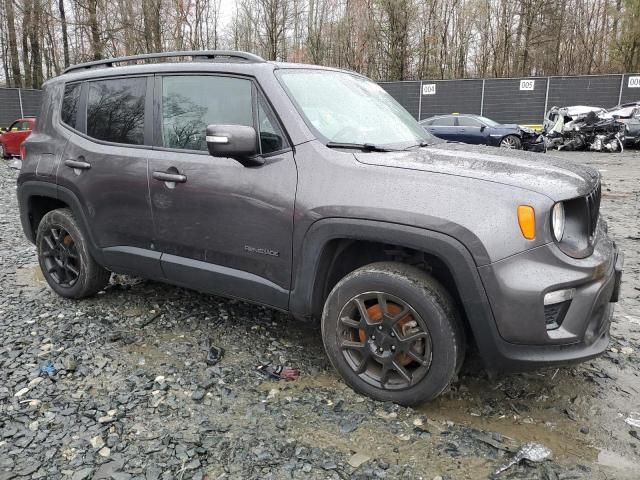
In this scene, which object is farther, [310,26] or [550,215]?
[310,26]

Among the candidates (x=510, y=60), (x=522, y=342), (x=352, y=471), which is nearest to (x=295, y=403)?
(x=352, y=471)

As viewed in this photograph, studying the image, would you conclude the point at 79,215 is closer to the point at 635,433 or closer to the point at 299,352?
the point at 299,352

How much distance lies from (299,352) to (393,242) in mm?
1288

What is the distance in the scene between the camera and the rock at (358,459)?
2.37 meters

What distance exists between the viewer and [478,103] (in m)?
25.5

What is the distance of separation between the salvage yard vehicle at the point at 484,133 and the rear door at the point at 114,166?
14368mm

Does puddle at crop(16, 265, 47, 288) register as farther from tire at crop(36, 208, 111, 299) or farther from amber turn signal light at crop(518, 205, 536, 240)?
amber turn signal light at crop(518, 205, 536, 240)

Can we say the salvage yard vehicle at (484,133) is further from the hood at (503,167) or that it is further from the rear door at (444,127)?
the hood at (503,167)

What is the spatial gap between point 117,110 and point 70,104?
1.94ft

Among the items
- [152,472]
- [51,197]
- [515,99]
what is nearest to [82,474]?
[152,472]

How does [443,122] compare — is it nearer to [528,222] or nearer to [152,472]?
[528,222]

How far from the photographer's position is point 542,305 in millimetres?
2318

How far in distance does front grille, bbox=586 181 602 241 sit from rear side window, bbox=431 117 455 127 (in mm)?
15369

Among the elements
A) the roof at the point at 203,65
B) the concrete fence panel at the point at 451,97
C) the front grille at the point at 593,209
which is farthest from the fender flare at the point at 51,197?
the concrete fence panel at the point at 451,97
